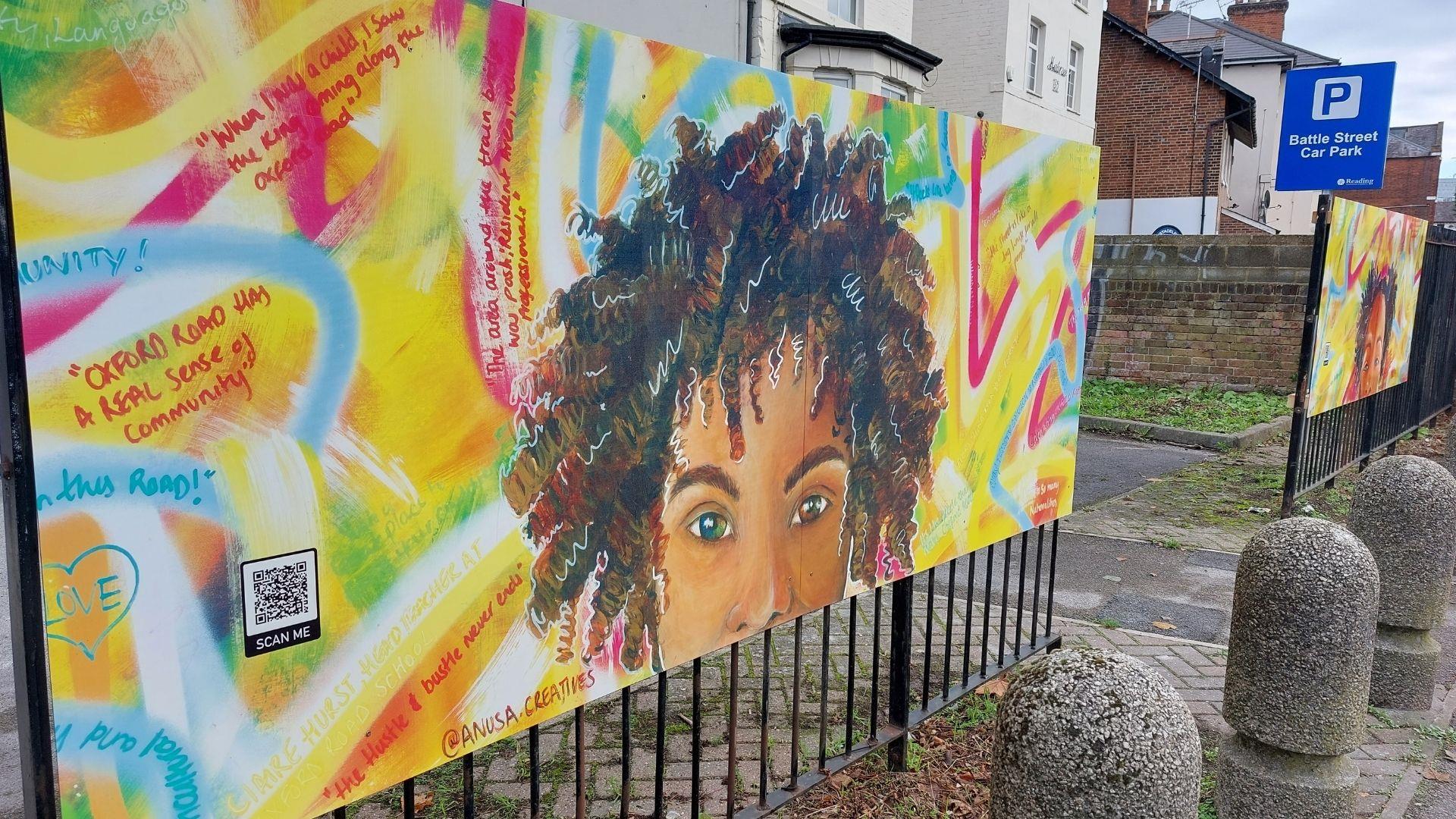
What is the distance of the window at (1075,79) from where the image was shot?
2583 cm

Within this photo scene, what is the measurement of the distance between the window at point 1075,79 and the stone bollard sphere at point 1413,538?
76.4ft

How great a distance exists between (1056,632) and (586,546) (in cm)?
373

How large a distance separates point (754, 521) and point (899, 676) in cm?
132

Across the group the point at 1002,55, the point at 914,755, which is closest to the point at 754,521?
the point at 914,755

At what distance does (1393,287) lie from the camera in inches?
328

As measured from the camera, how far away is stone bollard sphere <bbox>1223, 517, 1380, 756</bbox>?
10.8 feet

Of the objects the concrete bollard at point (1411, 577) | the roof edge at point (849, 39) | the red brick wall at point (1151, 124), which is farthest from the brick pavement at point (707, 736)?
the red brick wall at point (1151, 124)

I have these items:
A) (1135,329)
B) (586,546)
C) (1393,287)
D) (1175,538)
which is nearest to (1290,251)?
(1135,329)

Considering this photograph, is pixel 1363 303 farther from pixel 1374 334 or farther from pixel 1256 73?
pixel 1256 73

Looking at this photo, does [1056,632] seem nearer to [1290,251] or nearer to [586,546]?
[586,546]

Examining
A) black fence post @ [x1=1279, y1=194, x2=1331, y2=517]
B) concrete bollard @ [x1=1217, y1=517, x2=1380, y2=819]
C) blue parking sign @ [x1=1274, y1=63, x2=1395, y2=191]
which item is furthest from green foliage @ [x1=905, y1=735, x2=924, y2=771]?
blue parking sign @ [x1=1274, y1=63, x2=1395, y2=191]

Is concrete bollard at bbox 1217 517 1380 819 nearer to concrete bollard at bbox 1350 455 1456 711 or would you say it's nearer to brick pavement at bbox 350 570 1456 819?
brick pavement at bbox 350 570 1456 819

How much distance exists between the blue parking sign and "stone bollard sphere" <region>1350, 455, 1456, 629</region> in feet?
14.7

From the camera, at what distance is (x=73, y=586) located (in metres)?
1.39
